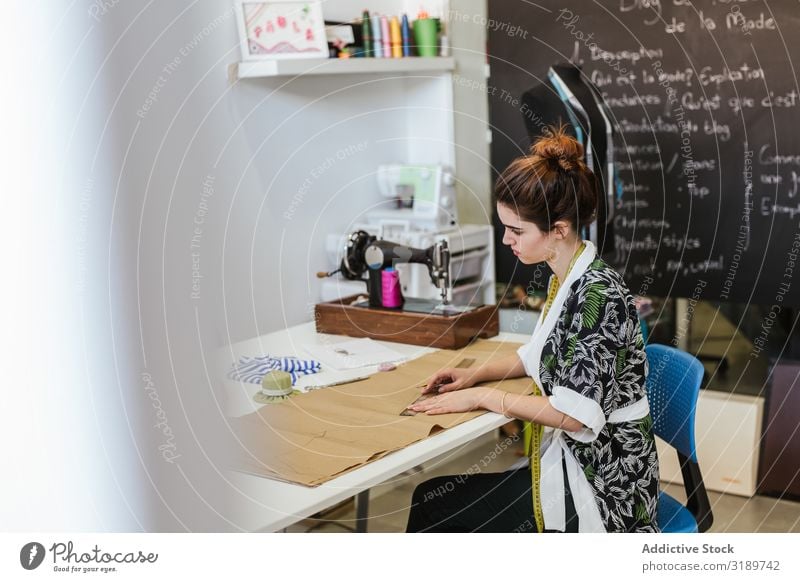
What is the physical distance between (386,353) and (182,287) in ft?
5.57

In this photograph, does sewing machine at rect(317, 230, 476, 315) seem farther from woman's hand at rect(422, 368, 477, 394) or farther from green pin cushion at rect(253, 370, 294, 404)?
green pin cushion at rect(253, 370, 294, 404)

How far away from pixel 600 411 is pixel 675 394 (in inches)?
15.2

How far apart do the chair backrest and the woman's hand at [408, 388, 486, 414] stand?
44 centimetres

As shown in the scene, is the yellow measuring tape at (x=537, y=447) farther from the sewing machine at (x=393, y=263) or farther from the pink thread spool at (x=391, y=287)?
the pink thread spool at (x=391, y=287)

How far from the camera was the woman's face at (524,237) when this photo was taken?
174 cm

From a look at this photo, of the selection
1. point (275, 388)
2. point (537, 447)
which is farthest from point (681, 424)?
point (275, 388)

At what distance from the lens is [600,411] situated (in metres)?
1.63

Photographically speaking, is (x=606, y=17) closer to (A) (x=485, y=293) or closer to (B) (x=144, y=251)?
(A) (x=485, y=293)

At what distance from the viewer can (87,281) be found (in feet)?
1.75

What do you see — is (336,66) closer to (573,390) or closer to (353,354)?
(353,354)

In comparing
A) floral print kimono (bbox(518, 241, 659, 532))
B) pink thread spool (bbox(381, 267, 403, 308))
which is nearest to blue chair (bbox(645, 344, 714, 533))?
floral print kimono (bbox(518, 241, 659, 532))

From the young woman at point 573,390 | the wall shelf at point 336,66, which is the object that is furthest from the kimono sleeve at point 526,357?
the wall shelf at point 336,66
